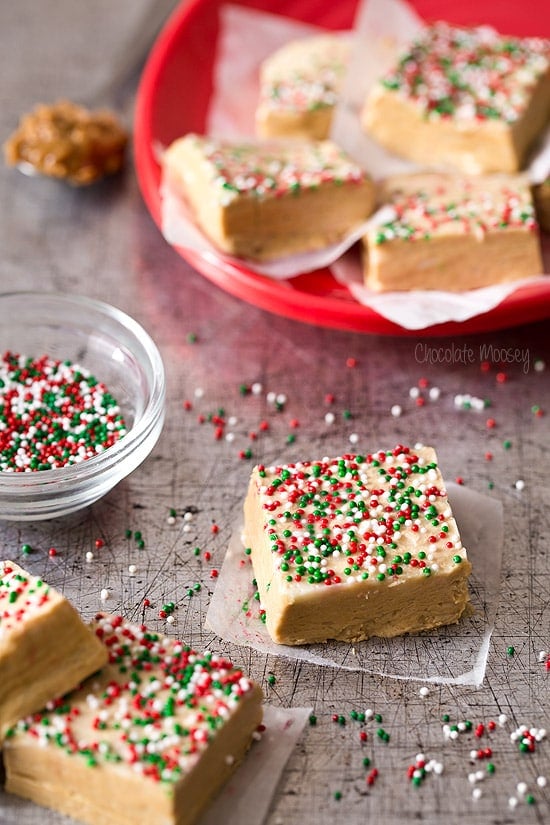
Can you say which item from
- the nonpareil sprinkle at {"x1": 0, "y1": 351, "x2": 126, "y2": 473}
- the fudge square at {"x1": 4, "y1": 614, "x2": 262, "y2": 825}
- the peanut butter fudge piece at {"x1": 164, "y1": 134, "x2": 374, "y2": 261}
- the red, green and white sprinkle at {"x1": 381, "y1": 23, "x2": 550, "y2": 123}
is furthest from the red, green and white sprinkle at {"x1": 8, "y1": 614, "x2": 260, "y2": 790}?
the red, green and white sprinkle at {"x1": 381, "y1": 23, "x2": 550, "y2": 123}

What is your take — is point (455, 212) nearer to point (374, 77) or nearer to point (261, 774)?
point (374, 77)

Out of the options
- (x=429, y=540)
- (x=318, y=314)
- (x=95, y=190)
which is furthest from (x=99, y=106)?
(x=429, y=540)

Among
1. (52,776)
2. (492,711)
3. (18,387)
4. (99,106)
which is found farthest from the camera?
(99,106)

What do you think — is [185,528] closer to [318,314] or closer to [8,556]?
[8,556]

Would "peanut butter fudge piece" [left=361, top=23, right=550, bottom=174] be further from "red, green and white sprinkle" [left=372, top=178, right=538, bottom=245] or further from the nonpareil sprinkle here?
the nonpareil sprinkle

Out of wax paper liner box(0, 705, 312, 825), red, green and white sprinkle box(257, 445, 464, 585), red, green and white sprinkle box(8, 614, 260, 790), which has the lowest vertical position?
wax paper liner box(0, 705, 312, 825)

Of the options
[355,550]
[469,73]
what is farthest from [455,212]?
[355,550]
